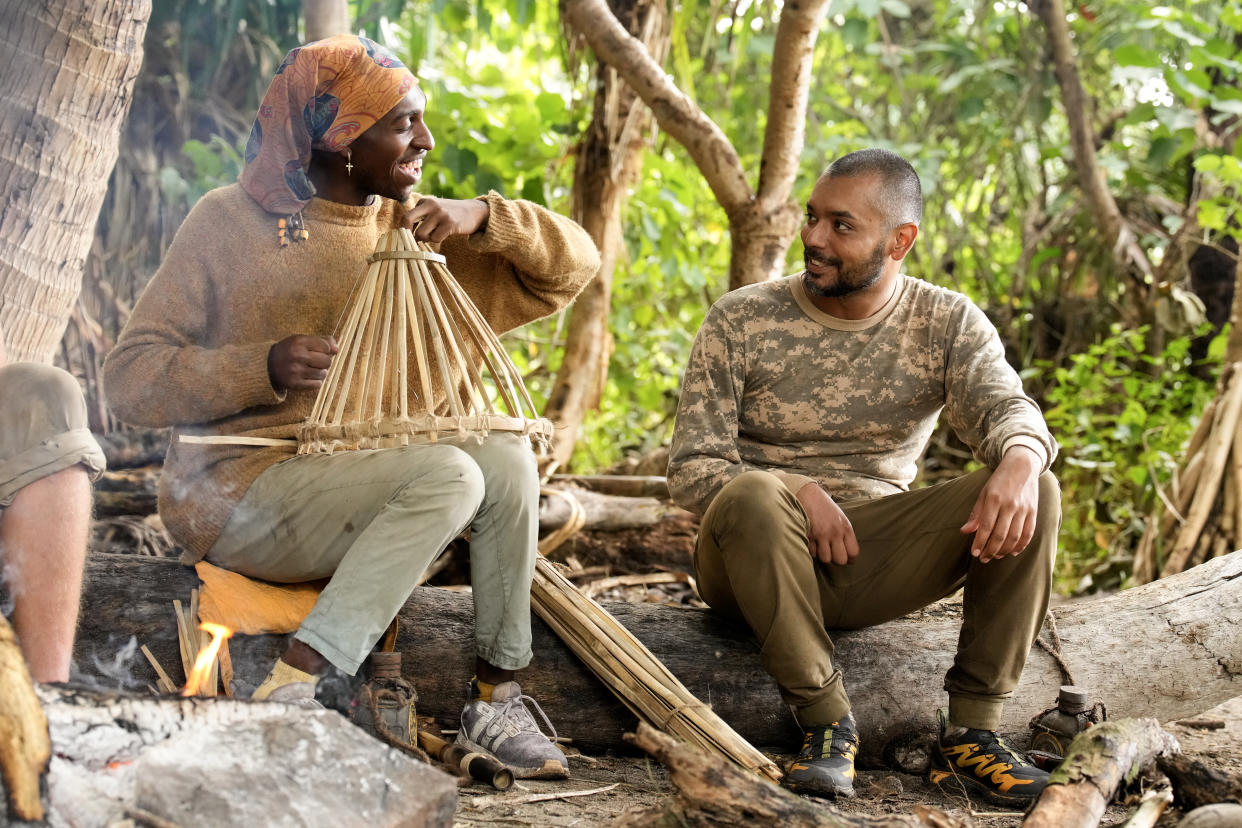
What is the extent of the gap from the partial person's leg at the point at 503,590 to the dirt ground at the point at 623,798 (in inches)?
4.9

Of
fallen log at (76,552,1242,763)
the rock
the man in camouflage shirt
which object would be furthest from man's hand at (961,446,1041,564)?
the rock

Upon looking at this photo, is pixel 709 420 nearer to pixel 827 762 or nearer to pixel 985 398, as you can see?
pixel 985 398

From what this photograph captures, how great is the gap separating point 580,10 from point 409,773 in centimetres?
272

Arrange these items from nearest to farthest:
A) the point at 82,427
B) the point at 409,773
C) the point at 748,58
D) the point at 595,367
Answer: the point at 409,773 < the point at 82,427 < the point at 595,367 < the point at 748,58

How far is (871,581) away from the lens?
8.74ft

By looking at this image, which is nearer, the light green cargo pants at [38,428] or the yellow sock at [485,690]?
the light green cargo pants at [38,428]

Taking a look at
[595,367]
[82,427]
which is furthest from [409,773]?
[595,367]

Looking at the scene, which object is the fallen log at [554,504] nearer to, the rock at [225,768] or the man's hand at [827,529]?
the man's hand at [827,529]

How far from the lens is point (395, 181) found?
8.50 ft

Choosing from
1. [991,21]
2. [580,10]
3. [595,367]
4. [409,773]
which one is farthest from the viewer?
[991,21]

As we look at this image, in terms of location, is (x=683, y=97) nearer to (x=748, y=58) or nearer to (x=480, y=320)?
(x=480, y=320)

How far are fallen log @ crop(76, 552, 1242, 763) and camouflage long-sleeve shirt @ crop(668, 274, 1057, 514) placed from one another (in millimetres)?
413

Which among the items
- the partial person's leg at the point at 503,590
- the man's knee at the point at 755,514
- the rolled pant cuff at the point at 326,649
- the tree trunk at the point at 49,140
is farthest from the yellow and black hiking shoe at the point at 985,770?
the tree trunk at the point at 49,140

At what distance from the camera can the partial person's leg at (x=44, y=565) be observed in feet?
6.19
